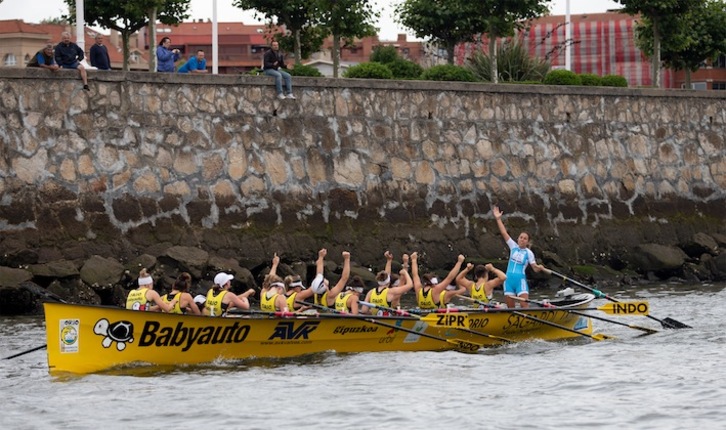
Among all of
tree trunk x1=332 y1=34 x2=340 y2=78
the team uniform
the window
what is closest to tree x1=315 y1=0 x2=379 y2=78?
tree trunk x1=332 y1=34 x2=340 y2=78

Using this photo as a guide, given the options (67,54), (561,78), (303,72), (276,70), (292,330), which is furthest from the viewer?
(561,78)

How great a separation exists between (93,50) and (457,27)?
511 inches

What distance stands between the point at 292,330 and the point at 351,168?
8.74m

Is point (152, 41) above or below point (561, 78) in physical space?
above

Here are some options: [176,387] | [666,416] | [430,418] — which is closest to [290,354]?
[176,387]

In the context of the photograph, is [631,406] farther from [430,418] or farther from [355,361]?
[355,361]

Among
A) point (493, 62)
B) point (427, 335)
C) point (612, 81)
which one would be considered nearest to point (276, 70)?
point (493, 62)

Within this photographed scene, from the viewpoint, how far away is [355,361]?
21094 mm

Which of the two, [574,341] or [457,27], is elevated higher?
[457,27]

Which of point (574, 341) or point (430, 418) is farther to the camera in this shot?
point (574, 341)

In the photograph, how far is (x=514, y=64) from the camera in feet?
120

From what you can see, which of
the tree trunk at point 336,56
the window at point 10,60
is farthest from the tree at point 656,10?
the window at point 10,60

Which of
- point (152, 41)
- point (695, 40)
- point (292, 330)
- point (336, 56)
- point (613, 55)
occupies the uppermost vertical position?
point (613, 55)

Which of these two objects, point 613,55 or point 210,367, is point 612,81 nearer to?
point 210,367
